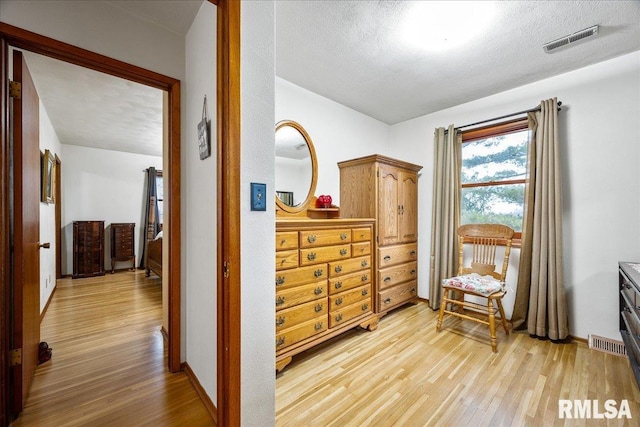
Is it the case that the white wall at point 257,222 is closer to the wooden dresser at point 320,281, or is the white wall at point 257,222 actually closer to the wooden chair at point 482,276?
the wooden dresser at point 320,281

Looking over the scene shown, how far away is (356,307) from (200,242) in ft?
4.98

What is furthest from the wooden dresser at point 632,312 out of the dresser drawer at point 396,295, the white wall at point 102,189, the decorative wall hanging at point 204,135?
the white wall at point 102,189

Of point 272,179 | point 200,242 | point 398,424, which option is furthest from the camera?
point 200,242

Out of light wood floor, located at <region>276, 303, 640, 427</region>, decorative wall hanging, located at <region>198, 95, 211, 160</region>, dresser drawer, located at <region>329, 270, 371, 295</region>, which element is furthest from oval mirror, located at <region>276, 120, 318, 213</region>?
light wood floor, located at <region>276, 303, 640, 427</region>

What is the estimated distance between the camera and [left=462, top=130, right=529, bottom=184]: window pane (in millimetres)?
2738

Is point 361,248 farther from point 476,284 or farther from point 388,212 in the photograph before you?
point 476,284

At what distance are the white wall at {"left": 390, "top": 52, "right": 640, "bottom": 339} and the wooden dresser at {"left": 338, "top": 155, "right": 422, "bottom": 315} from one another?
4.60 feet

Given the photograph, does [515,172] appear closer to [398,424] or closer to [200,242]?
[398,424]

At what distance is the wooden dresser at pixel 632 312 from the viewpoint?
1.48m

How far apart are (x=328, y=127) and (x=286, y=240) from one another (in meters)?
1.67

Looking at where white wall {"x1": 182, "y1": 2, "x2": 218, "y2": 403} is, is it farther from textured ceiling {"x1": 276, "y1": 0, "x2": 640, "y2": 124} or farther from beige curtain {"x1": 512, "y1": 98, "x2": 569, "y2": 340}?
beige curtain {"x1": 512, "y1": 98, "x2": 569, "y2": 340}

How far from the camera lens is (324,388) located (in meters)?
1.70

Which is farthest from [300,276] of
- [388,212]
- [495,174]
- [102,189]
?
[102,189]

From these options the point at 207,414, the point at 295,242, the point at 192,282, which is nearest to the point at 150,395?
the point at 207,414
